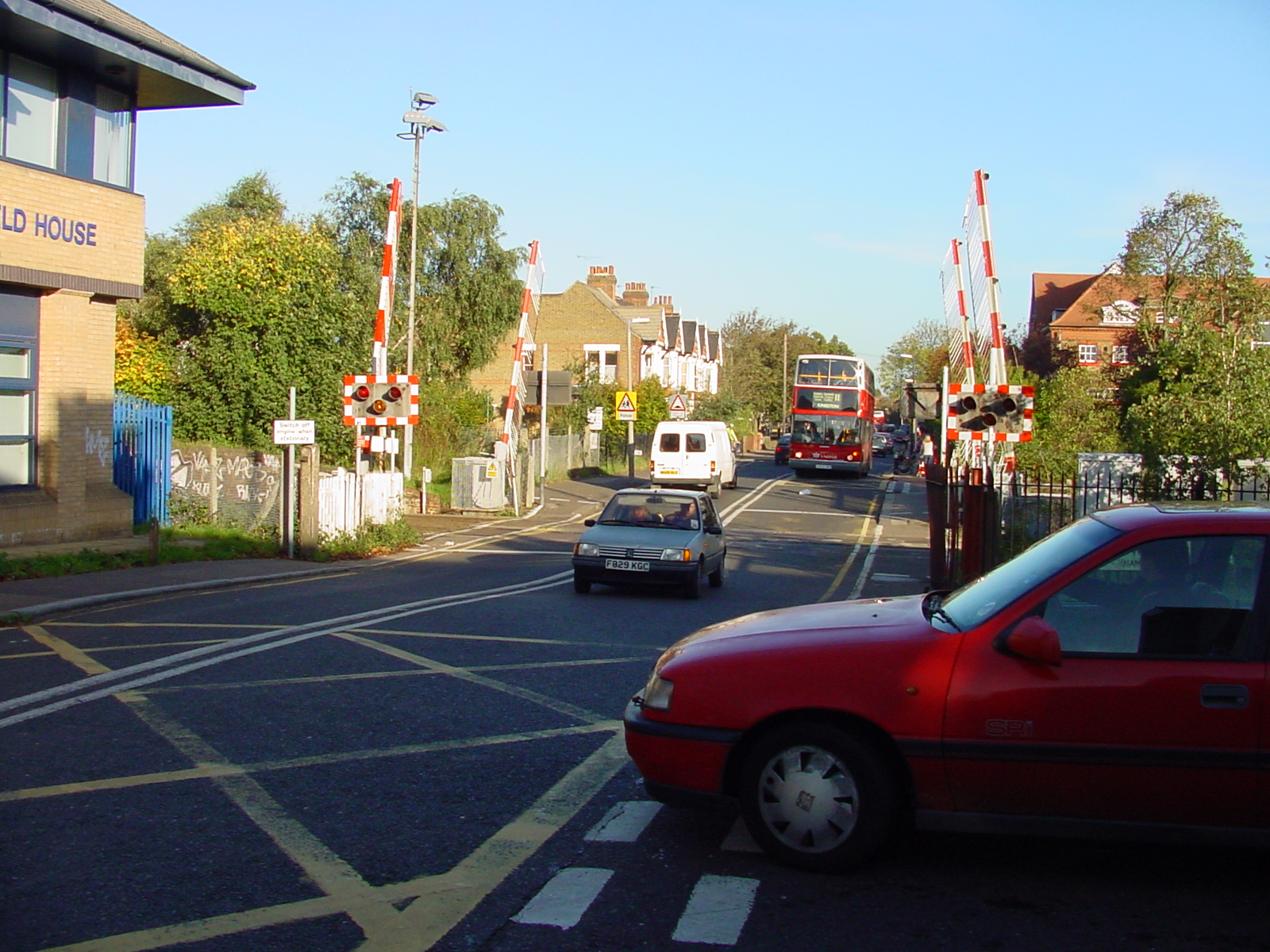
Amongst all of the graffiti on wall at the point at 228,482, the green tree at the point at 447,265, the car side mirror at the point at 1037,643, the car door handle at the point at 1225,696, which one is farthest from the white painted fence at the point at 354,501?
the green tree at the point at 447,265

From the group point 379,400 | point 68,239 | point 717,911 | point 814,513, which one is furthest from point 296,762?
point 814,513

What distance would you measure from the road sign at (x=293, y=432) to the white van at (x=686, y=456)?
65.2 feet

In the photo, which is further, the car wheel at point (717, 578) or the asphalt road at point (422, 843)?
the car wheel at point (717, 578)

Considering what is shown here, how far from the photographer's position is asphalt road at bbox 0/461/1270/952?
4.41 meters

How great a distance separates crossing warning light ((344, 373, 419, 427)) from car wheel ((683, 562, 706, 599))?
724cm

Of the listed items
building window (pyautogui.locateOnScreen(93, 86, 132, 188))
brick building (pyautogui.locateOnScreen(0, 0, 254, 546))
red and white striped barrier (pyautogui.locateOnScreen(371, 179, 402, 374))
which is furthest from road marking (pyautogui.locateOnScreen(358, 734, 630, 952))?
red and white striped barrier (pyautogui.locateOnScreen(371, 179, 402, 374))

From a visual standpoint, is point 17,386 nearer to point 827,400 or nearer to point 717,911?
point 717,911

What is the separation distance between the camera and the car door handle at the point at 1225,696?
461 centimetres

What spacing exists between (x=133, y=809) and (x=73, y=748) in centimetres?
132

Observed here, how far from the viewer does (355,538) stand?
2077 cm

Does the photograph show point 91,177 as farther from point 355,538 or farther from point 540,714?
point 540,714

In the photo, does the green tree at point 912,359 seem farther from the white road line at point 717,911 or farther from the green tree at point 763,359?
the white road line at point 717,911

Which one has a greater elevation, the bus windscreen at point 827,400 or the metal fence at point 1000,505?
the bus windscreen at point 827,400

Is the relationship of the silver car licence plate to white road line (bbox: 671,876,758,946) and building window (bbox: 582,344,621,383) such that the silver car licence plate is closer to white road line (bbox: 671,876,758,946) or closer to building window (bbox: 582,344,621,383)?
white road line (bbox: 671,876,758,946)
